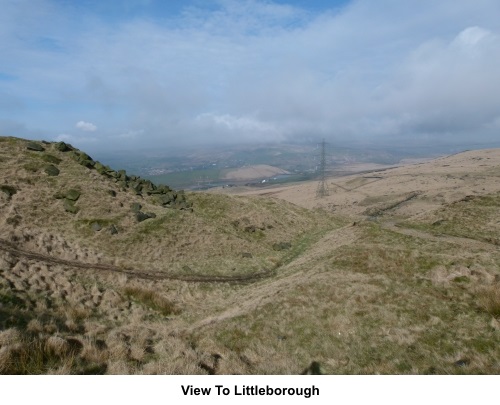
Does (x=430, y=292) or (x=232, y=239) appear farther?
(x=232, y=239)

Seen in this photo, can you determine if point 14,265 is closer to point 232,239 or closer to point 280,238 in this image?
point 232,239

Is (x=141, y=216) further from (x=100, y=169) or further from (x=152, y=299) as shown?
(x=152, y=299)

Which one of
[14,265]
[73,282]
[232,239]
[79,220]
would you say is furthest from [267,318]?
[79,220]

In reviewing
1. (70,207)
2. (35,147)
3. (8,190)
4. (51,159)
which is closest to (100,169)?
(51,159)

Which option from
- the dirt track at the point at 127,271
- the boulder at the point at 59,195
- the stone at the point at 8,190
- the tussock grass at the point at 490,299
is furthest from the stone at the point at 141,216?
the tussock grass at the point at 490,299

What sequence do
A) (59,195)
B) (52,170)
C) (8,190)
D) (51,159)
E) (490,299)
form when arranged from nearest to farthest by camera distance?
(490,299) < (8,190) < (59,195) < (52,170) < (51,159)

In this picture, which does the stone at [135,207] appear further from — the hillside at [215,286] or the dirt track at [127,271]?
the dirt track at [127,271]
